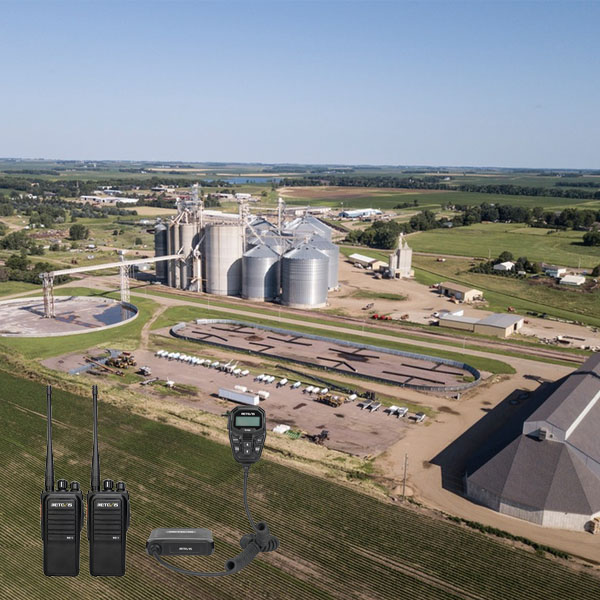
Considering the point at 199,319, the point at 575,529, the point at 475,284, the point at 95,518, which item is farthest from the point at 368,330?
the point at 95,518

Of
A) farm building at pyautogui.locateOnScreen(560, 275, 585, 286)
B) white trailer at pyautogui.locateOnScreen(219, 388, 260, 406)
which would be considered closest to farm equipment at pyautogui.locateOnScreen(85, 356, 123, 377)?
white trailer at pyautogui.locateOnScreen(219, 388, 260, 406)

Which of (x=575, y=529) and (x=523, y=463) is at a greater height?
(x=523, y=463)

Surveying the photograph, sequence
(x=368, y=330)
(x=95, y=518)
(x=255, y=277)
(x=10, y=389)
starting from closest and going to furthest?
(x=95, y=518), (x=10, y=389), (x=368, y=330), (x=255, y=277)

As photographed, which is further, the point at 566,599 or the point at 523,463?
the point at 523,463

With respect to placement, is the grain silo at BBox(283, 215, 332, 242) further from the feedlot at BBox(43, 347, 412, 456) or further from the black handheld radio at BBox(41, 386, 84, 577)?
the black handheld radio at BBox(41, 386, 84, 577)

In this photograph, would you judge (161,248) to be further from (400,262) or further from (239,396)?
(239,396)

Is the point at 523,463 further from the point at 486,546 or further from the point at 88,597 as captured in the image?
the point at 88,597
